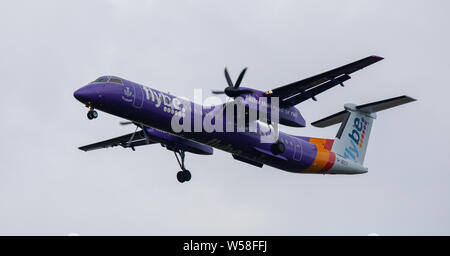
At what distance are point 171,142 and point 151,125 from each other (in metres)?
3.32

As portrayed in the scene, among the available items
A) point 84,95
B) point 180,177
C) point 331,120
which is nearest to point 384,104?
point 331,120

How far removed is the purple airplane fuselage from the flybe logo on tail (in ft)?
1.61

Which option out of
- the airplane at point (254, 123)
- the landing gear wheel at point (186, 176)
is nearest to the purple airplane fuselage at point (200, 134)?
the airplane at point (254, 123)

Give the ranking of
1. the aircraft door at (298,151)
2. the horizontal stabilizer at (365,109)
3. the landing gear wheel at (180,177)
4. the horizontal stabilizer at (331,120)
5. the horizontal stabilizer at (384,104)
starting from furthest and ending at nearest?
the horizontal stabilizer at (331,120) → the landing gear wheel at (180,177) → the aircraft door at (298,151) → the horizontal stabilizer at (365,109) → the horizontal stabilizer at (384,104)

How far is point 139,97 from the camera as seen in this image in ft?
85.5

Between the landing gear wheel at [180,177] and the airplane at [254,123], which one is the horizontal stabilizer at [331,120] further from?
the landing gear wheel at [180,177]

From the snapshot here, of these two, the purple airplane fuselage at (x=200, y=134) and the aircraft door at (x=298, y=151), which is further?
the aircraft door at (x=298, y=151)

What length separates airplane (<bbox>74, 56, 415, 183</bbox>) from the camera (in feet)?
84.8

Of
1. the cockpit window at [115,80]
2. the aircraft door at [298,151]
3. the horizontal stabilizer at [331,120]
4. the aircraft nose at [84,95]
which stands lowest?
the aircraft door at [298,151]

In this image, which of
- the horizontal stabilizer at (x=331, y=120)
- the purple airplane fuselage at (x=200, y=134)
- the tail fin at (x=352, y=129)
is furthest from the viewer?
the horizontal stabilizer at (x=331, y=120)

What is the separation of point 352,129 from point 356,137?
42 cm

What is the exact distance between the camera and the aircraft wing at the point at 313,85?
2639cm

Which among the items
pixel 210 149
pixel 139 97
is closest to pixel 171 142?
pixel 210 149

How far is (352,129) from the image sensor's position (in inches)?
1276
